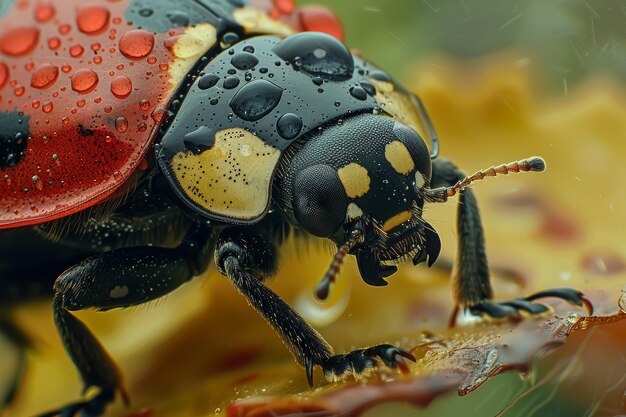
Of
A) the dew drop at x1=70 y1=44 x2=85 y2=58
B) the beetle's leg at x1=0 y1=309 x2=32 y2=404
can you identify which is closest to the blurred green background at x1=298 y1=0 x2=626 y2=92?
the dew drop at x1=70 y1=44 x2=85 y2=58

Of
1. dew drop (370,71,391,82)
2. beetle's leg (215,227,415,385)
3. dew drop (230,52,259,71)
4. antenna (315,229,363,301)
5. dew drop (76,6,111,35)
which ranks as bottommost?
beetle's leg (215,227,415,385)

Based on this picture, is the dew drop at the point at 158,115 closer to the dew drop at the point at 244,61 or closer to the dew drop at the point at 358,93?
the dew drop at the point at 244,61

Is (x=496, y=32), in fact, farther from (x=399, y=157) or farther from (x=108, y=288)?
(x=108, y=288)

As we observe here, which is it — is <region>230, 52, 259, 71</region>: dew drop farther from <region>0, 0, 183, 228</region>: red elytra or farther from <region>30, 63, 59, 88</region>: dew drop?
<region>30, 63, 59, 88</region>: dew drop

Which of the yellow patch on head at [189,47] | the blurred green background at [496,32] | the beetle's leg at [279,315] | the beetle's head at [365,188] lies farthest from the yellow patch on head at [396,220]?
the blurred green background at [496,32]

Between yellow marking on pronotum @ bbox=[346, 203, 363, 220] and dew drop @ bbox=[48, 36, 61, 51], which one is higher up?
dew drop @ bbox=[48, 36, 61, 51]

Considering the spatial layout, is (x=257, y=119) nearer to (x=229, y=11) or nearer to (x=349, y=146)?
(x=349, y=146)
